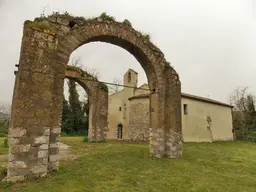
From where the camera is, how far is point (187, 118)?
18422mm

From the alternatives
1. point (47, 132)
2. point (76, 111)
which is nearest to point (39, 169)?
point (47, 132)

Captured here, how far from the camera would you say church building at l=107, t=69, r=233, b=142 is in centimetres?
1855

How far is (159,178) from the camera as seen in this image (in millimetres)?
5328

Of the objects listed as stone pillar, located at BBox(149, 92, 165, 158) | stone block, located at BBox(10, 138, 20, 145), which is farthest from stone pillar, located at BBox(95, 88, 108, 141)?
stone block, located at BBox(10, 138, 20, 145)

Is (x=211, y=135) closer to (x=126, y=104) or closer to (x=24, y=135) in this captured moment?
(x=126, y=104)

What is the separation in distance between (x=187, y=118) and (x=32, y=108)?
16.3m

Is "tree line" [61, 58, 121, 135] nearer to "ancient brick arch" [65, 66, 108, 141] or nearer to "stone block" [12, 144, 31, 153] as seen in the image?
"ancient brick arch" [65, 66, 108, 141]

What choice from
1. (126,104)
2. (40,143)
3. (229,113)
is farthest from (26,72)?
(229,113)

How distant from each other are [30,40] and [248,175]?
8714 millimetres

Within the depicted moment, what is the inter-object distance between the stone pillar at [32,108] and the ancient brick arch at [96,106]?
8736 mm

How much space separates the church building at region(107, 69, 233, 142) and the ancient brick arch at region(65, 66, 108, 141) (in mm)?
4520

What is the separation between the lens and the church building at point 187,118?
18.5m

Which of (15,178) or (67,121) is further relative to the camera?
(67,121)

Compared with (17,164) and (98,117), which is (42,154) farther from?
(98,117)
